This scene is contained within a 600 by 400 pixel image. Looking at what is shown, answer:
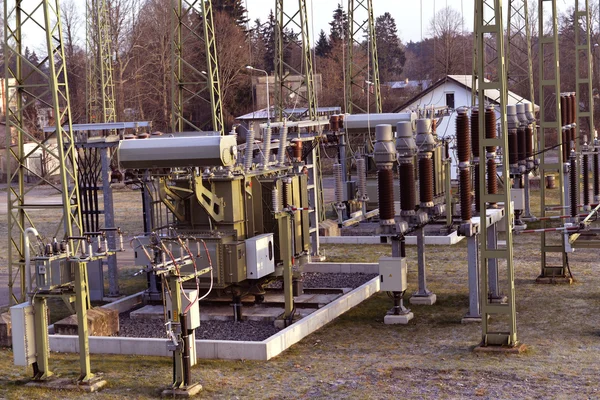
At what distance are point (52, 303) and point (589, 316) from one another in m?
9.84

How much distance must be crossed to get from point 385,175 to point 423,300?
9.32ft

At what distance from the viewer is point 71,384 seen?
40.1 feet

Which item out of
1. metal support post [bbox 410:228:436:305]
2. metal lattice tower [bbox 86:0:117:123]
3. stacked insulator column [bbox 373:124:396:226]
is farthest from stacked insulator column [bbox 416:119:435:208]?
metal lattice tower [bbox 86:0:117:123]

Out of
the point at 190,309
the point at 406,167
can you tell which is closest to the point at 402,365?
the point at 190,309

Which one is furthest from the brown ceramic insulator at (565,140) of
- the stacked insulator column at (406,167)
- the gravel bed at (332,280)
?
the stacked insulator column at (406,167)

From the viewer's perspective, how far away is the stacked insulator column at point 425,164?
1602cm

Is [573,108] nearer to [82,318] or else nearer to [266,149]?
[266,149]

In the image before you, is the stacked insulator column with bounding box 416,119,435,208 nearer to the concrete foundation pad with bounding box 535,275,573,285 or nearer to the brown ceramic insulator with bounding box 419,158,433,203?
the brown ceramic insulator with bounding box 419,158,433,203

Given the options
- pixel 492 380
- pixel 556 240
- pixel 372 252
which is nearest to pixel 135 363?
pixel 492 380

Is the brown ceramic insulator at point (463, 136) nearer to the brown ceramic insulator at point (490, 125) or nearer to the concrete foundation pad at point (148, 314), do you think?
the brown ceramic insulator at point (490, 125)

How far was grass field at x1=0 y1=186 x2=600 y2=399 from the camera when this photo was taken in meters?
11.7

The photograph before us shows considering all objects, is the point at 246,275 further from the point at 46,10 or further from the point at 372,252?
the point at 372,252

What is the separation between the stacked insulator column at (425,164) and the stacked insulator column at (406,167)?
1.07 ft

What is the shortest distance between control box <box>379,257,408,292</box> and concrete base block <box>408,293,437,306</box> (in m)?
1.70
